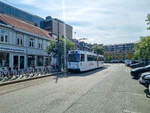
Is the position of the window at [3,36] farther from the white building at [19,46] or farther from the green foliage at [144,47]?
the green foliage at [144,47]

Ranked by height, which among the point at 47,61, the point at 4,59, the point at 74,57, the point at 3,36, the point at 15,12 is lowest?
the point at 47,61

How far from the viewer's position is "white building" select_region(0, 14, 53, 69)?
17.0 metres

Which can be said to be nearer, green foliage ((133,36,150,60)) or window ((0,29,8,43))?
window ((0,29,8,43))

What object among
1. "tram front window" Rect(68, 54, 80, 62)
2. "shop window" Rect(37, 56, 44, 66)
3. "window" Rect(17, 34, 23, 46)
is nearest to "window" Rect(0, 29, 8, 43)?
"window" Rect(17, 34, 23, 46)

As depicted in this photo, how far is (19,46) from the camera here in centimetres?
1927

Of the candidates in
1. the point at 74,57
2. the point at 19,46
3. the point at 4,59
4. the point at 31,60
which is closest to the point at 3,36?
the point at 19,46

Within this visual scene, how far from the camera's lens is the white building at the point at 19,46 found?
1700 centimetres

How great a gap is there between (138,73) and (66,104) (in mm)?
10199

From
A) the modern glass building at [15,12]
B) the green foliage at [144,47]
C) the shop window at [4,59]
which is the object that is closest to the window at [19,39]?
the shop window at [4,59]

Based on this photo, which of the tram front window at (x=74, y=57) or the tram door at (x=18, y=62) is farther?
the tram door at (x=18, y=62)

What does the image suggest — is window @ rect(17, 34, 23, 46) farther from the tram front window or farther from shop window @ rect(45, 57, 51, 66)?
the tram front window

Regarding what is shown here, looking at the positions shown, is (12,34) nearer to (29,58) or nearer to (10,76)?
(29,58)

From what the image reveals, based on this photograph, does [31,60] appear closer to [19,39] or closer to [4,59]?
[19,39]

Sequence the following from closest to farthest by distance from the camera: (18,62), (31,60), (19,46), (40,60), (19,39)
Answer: (18,62) → (19,46) → (19,39) → (31,60) → (40,60)
